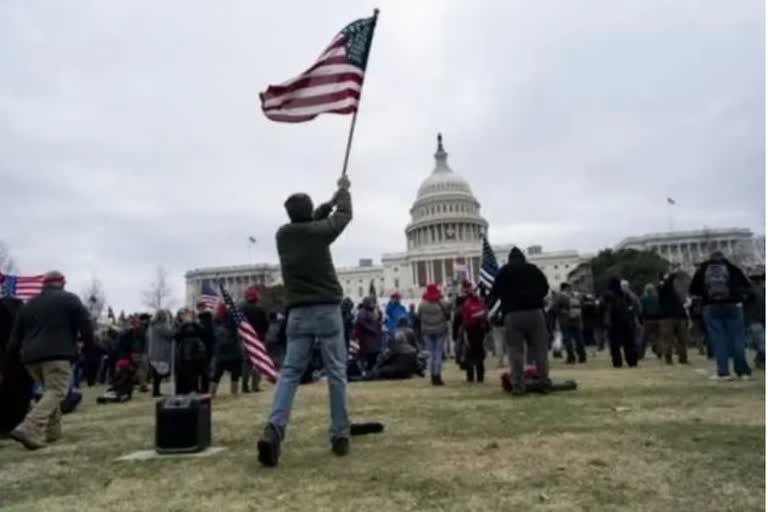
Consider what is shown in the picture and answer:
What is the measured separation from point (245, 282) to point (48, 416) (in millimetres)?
136221

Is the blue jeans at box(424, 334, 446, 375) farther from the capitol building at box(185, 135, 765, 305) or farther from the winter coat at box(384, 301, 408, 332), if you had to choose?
the capitol building at box(185, 135, 765, 305)

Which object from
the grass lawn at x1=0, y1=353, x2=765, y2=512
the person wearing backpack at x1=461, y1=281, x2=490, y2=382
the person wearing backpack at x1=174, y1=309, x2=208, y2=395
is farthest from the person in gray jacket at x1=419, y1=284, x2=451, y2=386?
the person wearing backpack at x1=174, y1=309, x2=208, y2=395

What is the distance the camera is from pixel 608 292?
14930 mm

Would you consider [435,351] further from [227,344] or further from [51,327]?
[51,327]

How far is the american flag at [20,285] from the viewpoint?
16.1m

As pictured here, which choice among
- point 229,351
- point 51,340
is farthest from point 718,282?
point 51,340

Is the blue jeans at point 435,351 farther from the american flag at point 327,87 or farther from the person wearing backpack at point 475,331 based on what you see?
the american flag at point 327,87

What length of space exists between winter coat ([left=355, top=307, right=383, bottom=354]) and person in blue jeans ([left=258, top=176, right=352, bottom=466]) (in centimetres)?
981

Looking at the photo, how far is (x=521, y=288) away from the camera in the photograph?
9.21 meters

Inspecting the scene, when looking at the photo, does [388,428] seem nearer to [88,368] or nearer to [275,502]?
[275,502]

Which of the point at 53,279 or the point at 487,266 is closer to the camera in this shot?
the point at 53,279

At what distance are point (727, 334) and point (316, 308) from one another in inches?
296

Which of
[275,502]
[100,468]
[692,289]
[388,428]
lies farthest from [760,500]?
[692,289]

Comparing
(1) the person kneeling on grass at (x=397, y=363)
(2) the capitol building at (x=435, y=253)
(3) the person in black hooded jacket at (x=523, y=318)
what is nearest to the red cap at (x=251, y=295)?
(1) the person kneeling on grass at (x=397, y=363)
